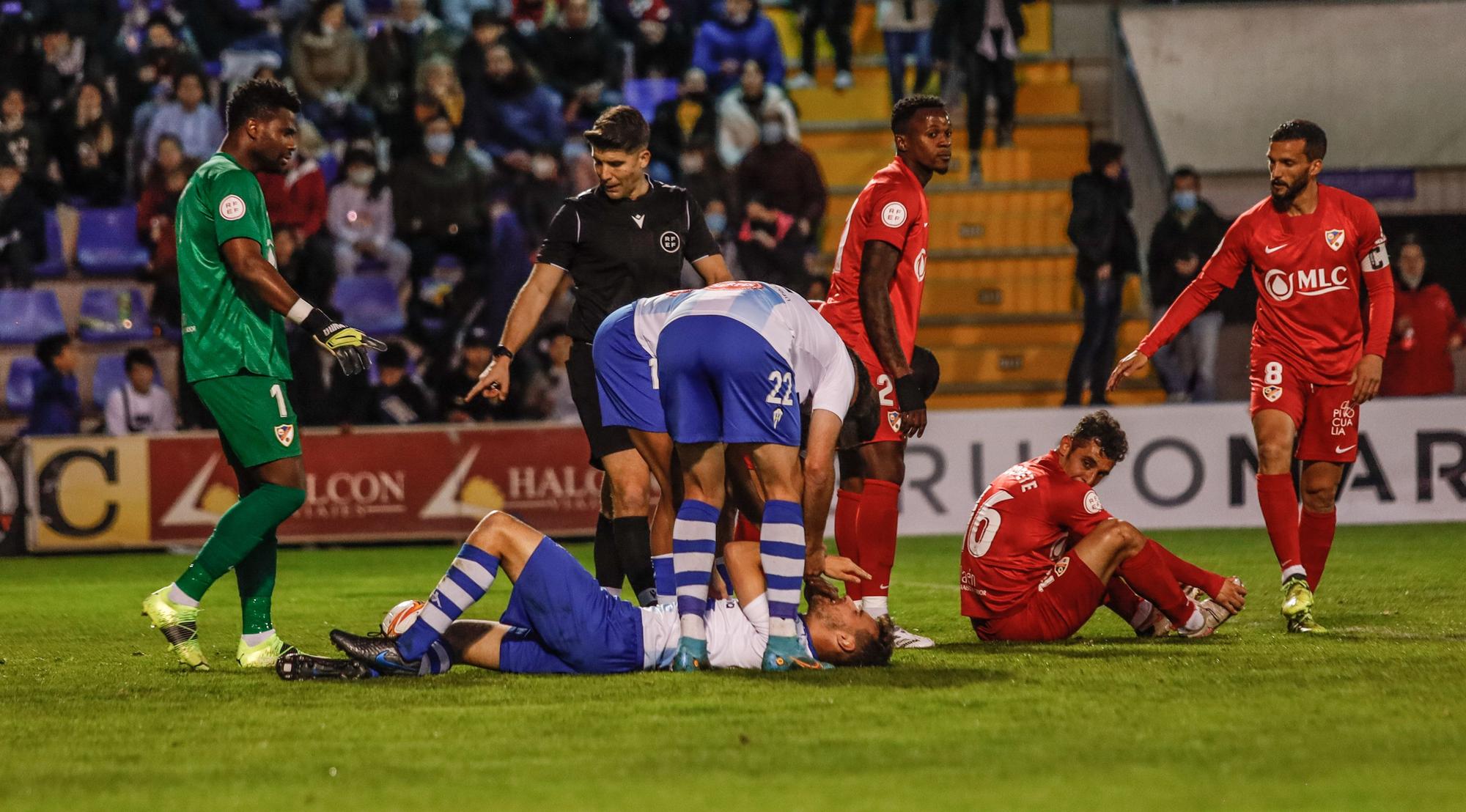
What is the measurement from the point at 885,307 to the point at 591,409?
4.26 feet

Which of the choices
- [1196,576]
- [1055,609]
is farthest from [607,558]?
[1196,576]

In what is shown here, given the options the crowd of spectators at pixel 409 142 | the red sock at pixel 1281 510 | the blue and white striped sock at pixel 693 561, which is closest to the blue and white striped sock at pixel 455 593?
the blue and white striped sock at pixel 693 561

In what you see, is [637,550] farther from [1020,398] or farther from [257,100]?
[1020,398]

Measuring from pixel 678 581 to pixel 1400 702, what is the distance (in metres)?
2.47

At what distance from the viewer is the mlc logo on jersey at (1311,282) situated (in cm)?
857

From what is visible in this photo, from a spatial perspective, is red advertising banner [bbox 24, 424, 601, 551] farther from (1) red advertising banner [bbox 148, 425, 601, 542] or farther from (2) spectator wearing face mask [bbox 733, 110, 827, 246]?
(2) spectator wearing face mask [bbox 733, 110, 827, 246]

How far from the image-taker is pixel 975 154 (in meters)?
19.0

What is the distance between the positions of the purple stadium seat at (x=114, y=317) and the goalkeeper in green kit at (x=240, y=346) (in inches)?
395

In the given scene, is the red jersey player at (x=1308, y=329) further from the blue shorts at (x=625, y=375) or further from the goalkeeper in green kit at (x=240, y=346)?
the goalkeeper in green kit at (x=240, y=346)

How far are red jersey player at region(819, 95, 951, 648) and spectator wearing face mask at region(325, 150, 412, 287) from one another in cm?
934

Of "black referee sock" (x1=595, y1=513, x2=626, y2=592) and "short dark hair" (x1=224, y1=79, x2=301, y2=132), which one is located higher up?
"short dark hair" (x1=224, y1=79, x2=301, y2=132)

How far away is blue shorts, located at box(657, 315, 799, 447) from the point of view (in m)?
6.47

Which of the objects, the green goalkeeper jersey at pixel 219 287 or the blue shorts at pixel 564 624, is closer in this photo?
the blue shorts at pixel 564 624

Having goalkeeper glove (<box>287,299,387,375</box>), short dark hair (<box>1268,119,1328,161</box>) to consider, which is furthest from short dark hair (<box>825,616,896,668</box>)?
short dark hair (<box>1268,119,1328,161</box>)
